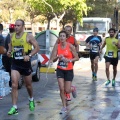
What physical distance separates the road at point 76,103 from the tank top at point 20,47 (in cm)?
122

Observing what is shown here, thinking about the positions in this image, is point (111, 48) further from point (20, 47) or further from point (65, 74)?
point (20, 47)

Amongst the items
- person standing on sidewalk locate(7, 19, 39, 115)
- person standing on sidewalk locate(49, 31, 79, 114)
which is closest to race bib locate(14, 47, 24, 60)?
person standing on sidewalk locate(7, 19, 39, 115)

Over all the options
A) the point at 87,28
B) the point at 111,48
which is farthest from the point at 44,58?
the point at 87,28

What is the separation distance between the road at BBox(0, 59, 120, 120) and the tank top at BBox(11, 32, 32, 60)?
1.22 m

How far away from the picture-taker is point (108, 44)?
13469 mm

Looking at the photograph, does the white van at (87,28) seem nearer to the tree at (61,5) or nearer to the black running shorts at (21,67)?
the tree at (61,5)

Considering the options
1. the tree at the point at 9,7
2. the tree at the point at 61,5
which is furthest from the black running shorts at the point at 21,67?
the tree at the point at 9,7

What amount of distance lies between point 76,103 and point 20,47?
2.32 m

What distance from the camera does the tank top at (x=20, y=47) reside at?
8531mm

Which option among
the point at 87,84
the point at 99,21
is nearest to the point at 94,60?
the point at 87,84

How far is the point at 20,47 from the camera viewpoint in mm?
8594

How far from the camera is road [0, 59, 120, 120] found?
8406 millimetres

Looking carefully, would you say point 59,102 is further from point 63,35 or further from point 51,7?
point 51,7

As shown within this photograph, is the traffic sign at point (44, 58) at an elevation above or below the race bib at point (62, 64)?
below
